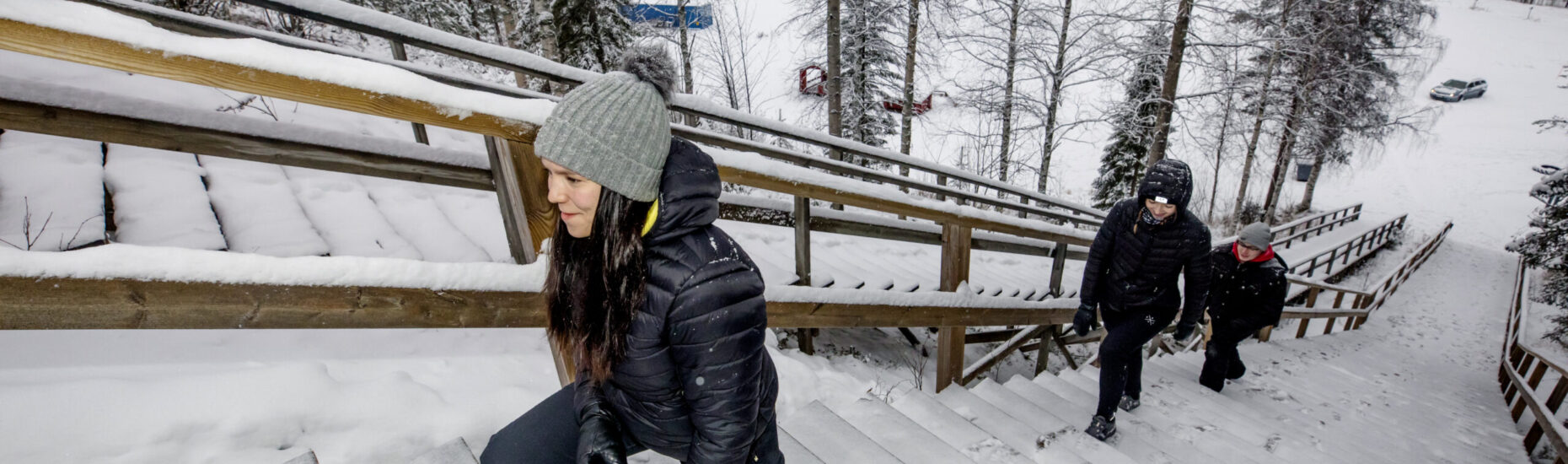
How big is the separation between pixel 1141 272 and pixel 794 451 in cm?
230

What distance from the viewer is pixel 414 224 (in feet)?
9.61

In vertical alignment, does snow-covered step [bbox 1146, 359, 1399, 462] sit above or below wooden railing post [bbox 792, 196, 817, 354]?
below

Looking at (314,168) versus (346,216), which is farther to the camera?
(346,216)

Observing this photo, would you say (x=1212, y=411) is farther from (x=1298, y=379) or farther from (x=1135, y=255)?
(x=1298, y=379)

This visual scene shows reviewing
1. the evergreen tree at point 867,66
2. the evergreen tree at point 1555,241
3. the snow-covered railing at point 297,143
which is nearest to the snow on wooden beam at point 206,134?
the snow-covered railing at point 297,143

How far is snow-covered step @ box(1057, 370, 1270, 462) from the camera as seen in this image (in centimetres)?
330

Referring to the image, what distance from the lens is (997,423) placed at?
3.04 metres

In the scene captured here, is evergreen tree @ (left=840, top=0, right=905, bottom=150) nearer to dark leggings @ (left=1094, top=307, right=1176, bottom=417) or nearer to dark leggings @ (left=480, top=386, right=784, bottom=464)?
dark leggings @ (left=1094, top=307, right=1176, bottom=417)

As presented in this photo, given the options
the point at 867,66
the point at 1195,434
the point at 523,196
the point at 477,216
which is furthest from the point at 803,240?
the point at 867,66

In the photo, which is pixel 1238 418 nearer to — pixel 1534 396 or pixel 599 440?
pixel 1534 396

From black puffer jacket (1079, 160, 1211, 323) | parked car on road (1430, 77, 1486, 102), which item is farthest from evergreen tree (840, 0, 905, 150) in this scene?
parked car on road (1430, 77, 1486, 102)

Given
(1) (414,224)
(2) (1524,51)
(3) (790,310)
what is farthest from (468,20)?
(2) (1524,51)

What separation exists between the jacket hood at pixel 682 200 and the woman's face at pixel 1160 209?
2766 mm

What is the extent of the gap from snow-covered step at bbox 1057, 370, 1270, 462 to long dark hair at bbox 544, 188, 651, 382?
3396 millimetres
